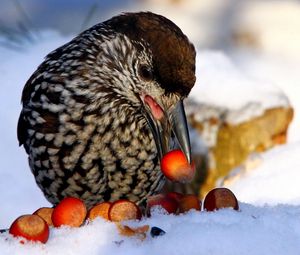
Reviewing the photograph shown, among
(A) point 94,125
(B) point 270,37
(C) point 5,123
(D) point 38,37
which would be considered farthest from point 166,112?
(B) point 270,37

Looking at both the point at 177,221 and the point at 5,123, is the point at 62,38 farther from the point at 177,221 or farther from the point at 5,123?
the point at 177,221

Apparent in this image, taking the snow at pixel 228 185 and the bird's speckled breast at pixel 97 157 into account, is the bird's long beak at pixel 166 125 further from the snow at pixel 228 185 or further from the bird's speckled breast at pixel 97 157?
the snow at pixel 228 185

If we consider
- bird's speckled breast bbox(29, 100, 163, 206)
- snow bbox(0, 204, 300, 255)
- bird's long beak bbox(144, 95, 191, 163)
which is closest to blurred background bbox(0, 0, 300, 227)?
bird's speckled breast bbox(29, 100, 163, 206)

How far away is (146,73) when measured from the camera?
461cm

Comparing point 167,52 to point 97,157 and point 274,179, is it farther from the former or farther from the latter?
point 274,179

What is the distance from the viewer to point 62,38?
760 centimetres

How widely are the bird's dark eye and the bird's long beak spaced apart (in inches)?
4.3

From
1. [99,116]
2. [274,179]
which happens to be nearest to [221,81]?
[274,179]

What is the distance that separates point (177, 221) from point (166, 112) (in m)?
1.31

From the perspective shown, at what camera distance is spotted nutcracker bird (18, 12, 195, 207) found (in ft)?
15.7

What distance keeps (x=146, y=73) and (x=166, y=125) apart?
0.28 metres

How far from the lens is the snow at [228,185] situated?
301cm

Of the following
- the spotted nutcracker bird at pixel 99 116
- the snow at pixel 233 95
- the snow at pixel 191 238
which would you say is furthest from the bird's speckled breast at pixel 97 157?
the snow at pixel 233 95

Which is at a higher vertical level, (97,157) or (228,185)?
(228,185)
